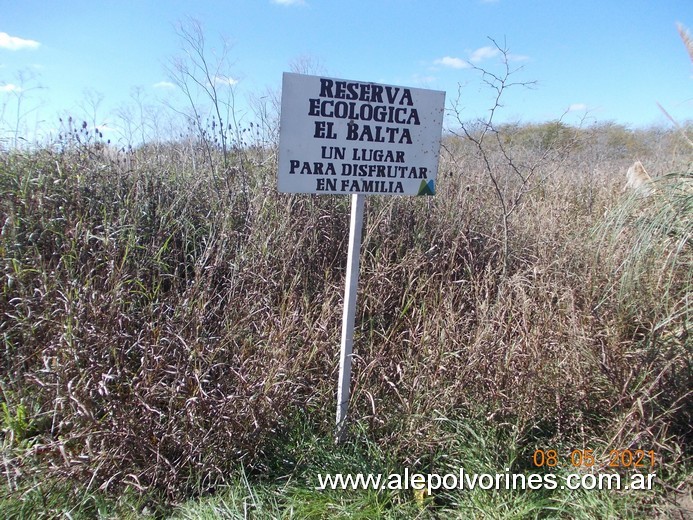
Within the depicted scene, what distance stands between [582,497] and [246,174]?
3.24 m

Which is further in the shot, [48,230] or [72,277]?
[48,230]

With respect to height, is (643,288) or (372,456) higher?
(643,288)

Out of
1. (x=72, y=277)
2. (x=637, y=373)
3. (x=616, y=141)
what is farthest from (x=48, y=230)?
(x=616, y=141)

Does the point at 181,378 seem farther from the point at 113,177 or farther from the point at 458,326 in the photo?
the point at 113,177

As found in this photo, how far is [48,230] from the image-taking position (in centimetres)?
307

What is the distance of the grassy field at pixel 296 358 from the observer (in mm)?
2154

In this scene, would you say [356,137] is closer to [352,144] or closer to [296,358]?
[352,144]

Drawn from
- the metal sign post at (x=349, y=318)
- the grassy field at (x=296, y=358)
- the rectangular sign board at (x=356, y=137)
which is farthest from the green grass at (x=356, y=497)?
the rectangular sign board at (x=356, y=137)
